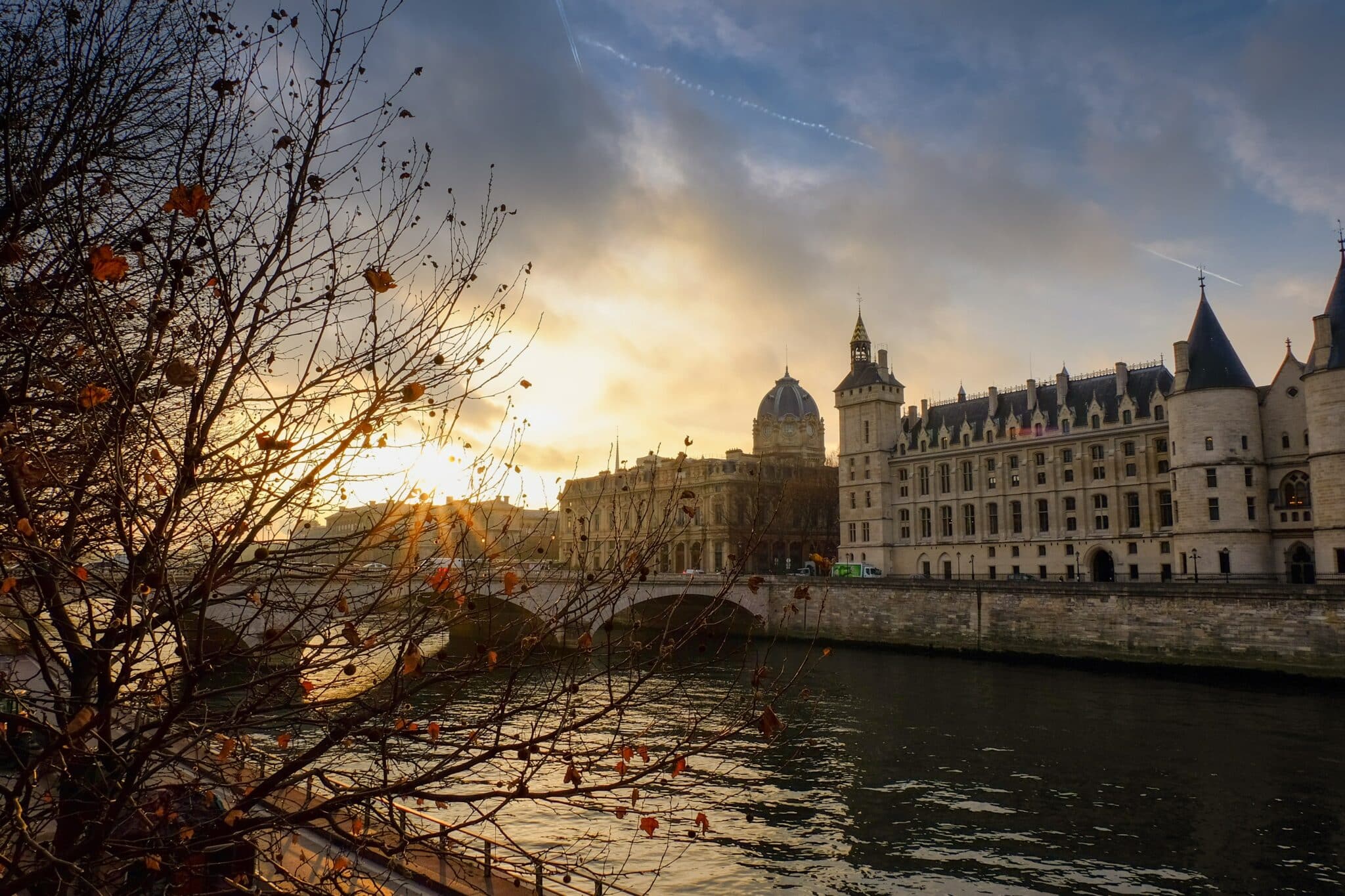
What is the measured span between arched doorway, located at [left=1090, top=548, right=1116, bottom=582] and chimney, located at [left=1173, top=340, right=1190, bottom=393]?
43.7 ft

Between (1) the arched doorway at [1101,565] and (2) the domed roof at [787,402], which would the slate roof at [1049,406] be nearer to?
(1) the arched doorway at [1101,565]

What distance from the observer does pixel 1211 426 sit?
51.8 m

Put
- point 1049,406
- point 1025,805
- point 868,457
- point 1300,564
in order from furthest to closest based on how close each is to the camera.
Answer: point 868,457
point 1049,406
point 1300,564
point 1025,805

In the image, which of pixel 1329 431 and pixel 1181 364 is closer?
pixel 1329 431

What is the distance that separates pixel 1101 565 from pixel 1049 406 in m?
12.1

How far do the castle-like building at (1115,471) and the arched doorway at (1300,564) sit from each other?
7 cm

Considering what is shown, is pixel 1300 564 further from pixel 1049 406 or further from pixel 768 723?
pixel 768 723

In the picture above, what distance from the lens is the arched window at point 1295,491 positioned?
49875mm

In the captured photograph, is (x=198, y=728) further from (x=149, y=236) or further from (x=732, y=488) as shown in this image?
(x=732, y=488)

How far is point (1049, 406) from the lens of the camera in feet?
229

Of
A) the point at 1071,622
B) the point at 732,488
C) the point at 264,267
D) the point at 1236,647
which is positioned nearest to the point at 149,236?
the point at 264,267

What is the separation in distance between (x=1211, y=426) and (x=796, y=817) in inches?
1618

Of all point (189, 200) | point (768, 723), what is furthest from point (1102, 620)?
point (189, 200)

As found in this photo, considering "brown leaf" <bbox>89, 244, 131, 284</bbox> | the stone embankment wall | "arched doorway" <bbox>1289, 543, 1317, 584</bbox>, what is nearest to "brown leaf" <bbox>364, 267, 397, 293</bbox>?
"brown leaf" <bbox>89, 244, 131, 284</bbox>
